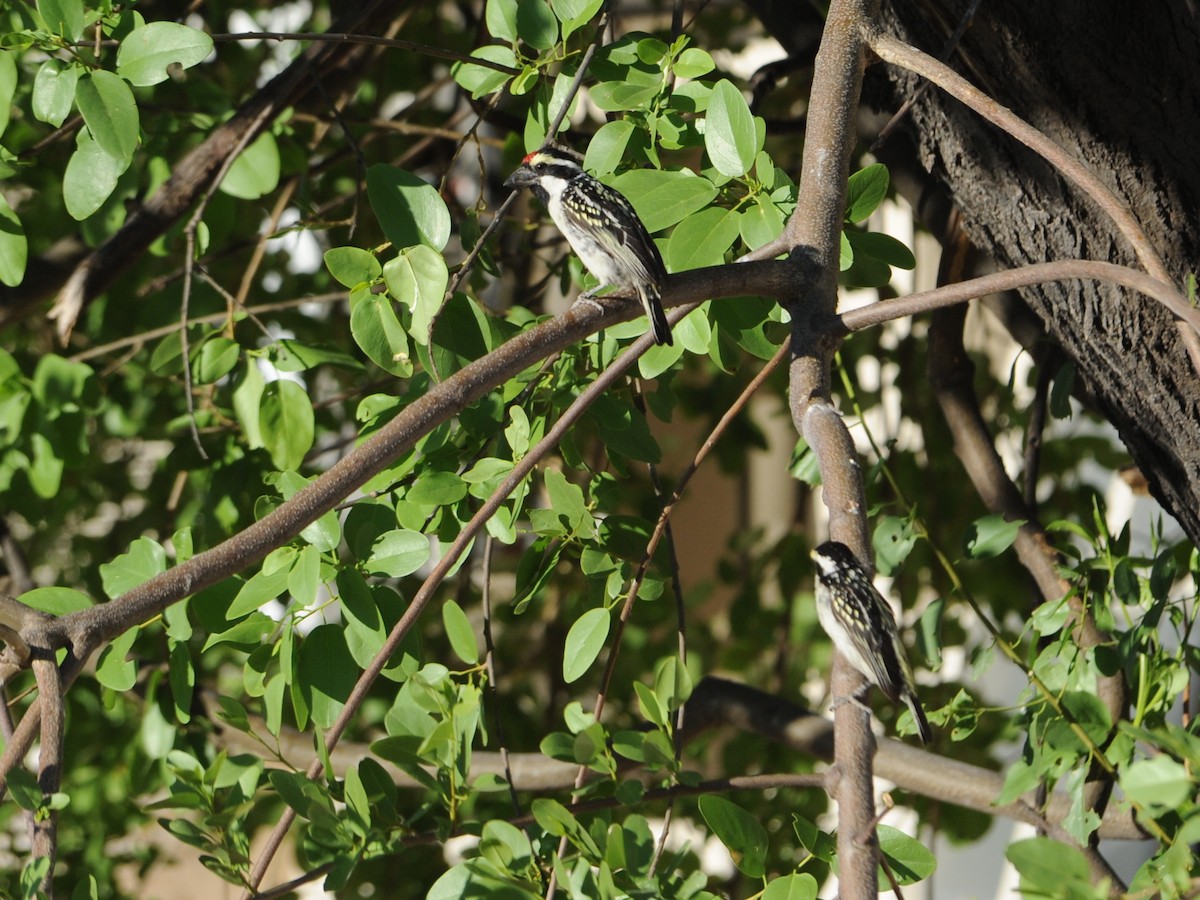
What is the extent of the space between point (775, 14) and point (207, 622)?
5.05 ft

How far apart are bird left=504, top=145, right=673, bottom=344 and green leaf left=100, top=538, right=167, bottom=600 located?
2.23 feet

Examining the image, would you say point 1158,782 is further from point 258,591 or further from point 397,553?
point 258,591

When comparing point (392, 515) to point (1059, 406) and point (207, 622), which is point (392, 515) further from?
point (1059, 406)


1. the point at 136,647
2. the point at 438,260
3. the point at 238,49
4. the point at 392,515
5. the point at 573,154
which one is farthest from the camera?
the point at 238,49

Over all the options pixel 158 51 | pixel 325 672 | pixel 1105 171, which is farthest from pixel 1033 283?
pixel 158 51

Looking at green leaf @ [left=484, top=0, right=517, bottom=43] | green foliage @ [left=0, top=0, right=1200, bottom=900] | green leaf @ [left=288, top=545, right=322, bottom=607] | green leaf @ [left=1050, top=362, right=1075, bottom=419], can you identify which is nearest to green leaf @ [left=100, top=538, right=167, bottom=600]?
green foliage @ [left=0, top=0, right=1200, bottom=900]

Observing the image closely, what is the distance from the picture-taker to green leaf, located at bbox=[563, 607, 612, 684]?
1.51m

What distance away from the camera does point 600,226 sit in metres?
1.71

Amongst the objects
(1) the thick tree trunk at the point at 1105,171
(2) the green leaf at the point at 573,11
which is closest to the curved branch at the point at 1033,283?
(1) the thick tree trunk at the point at 1105,171

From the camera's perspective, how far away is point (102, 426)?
11.0ft

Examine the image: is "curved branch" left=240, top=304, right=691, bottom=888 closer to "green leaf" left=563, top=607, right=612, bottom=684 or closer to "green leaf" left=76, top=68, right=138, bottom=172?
"green leaf" left=563, top=607, right=612, bottom=684

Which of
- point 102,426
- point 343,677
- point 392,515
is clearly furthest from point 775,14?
point 102,426

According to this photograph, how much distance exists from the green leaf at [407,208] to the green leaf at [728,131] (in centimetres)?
36

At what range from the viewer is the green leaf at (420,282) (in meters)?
1.50
